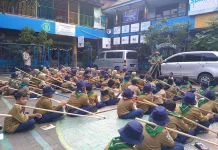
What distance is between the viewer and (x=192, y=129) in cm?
403

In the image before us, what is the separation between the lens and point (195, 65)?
10.6 m

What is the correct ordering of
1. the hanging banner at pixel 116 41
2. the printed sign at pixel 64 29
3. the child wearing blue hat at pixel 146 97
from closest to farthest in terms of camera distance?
the child wearing blue hat at pixel 146 97, the printed sign at pixel 64 29, the hanging banner at pixel 116 41

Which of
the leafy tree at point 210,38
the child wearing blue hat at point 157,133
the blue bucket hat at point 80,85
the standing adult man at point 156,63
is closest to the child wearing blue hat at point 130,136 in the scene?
the child wearing blue hat at point 157,133

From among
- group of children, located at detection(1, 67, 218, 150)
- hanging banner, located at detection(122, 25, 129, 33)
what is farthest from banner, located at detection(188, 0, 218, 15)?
group of children, located at detection(1, 67, 218, 150)

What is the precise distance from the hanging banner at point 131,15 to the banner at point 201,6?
560 cm

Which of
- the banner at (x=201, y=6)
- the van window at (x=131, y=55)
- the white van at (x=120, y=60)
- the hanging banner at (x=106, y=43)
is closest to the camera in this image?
the banner at (x=201, y=6)

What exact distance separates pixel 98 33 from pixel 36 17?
6.42 metres

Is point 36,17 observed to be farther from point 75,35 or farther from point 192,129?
point 192,129

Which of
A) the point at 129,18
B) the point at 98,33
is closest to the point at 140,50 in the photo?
the point at 129,18

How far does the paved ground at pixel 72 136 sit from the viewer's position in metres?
3.78

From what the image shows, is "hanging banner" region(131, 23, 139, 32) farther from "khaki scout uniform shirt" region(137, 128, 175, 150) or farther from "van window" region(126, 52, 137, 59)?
"khaki scout uniform shirt" region(137, 128, 175, 150)

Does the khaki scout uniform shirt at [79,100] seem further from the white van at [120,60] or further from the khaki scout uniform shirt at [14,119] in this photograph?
the white van at [120,60]

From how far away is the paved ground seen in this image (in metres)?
3.78

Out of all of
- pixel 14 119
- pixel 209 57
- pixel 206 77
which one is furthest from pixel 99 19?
pixel 14 119
